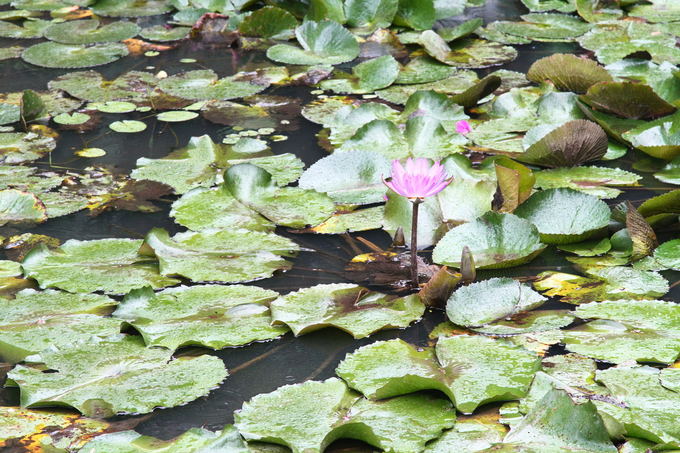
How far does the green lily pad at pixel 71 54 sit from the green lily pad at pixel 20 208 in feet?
4.02

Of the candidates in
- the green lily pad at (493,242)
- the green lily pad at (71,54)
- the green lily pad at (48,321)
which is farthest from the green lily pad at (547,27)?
the green lily pad at (48,321)

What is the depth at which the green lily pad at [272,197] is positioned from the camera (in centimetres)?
205

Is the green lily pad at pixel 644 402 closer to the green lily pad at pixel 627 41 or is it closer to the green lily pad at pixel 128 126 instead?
the green lily pad at pixel 128 126

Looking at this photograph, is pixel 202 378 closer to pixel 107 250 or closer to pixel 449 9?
pixel 107 250

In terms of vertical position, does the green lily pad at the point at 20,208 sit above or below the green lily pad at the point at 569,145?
below

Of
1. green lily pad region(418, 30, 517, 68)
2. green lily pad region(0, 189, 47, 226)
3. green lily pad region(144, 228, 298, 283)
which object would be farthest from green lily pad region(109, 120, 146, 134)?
green lily pad region(418, 30, 517, 68)

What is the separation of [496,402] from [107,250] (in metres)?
0.95

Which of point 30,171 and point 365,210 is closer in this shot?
point 365,210

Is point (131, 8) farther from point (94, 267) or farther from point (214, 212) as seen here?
point (94, 267)

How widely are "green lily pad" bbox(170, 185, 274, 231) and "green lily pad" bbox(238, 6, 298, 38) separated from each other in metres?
1.63

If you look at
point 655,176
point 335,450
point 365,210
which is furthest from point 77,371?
point 655,176

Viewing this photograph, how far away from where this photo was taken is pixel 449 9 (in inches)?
149

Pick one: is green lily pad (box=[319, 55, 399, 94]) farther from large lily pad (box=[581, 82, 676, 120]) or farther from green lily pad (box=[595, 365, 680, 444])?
green lily pad (box=[595, 365, 680, 444])

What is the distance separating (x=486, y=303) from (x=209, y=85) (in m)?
1.71
